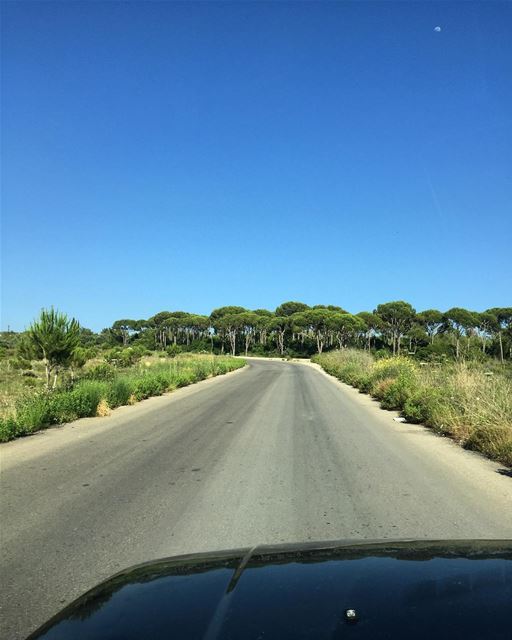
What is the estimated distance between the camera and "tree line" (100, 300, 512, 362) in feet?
278

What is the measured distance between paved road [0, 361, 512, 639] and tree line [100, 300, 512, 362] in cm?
5846

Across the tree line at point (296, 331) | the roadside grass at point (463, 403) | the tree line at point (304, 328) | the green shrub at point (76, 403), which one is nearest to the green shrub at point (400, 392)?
the roadside grass at point (463, 403)

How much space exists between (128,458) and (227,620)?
25.7ft

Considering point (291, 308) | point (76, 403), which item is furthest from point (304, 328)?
point (76, 403)

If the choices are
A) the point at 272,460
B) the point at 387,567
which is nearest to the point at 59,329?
the point at 272,460

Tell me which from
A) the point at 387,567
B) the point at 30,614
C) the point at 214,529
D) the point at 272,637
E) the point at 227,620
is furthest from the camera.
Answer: the point at 214,529

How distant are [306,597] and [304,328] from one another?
104 metres

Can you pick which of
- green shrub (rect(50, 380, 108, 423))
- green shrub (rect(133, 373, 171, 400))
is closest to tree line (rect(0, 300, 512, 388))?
green shrub (rect(133, 373, 171, 400))

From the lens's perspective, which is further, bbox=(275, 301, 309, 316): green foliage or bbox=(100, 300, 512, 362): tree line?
bbox=(275, 301, 309, 316): green foliage

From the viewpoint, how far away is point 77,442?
37.2ft

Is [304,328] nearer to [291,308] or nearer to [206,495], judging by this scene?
[291,308]

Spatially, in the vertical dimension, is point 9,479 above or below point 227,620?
below

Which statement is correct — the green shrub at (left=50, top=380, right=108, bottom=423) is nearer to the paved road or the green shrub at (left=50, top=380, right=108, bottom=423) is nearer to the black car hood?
the paved road

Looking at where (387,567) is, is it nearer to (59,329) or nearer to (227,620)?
(227,620)
